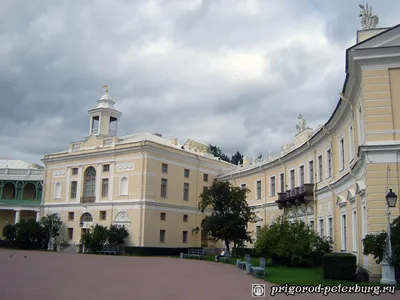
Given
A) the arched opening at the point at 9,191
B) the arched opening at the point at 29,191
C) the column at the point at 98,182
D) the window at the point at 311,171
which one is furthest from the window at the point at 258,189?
the arched opening at the point at 9,191

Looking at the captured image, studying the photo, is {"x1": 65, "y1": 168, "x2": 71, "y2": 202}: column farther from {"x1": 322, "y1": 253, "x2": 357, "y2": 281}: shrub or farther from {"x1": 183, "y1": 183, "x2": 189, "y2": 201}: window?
{"x1": 322, "y1": 253, "x2": 357, "y2": 281}: shrub

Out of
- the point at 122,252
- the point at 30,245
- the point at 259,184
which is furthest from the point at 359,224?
the point at 30,245

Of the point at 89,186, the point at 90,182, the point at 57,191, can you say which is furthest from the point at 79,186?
the point at 57,191

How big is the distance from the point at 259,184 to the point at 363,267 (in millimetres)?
24037

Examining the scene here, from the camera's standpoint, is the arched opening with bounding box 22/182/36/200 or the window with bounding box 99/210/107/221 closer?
the window with bounding box 99/210/107/221

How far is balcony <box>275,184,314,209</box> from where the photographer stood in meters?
29.5

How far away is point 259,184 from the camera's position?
4178cm

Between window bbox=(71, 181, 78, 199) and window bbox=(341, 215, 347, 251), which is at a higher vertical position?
window bbox=(71, 181, 78, 199)

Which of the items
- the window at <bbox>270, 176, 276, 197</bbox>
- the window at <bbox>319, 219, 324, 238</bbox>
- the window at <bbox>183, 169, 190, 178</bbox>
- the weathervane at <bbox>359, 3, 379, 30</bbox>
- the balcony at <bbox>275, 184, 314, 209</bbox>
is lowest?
the window at <bbox>319, 219, 324, 238</bbox>

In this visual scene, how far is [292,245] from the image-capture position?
77.8ft

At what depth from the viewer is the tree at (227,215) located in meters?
35.2

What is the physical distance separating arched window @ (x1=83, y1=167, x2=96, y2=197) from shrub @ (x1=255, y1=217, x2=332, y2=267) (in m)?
25.5

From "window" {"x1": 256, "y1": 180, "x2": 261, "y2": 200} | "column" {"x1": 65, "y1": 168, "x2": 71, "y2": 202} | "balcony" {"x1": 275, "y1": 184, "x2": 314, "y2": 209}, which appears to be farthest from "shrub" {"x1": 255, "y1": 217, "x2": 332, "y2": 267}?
"column" {"x1": 65, "y1": 168, "x2": 71, "y2": 202}

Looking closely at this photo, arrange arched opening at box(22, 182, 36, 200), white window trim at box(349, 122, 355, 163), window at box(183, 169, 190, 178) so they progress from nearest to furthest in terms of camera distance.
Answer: white window trim at box(349, 122, 355, 163)
window at box(183, 169, 190, 178)
arched opening at box(22, 182, 36, 200)
